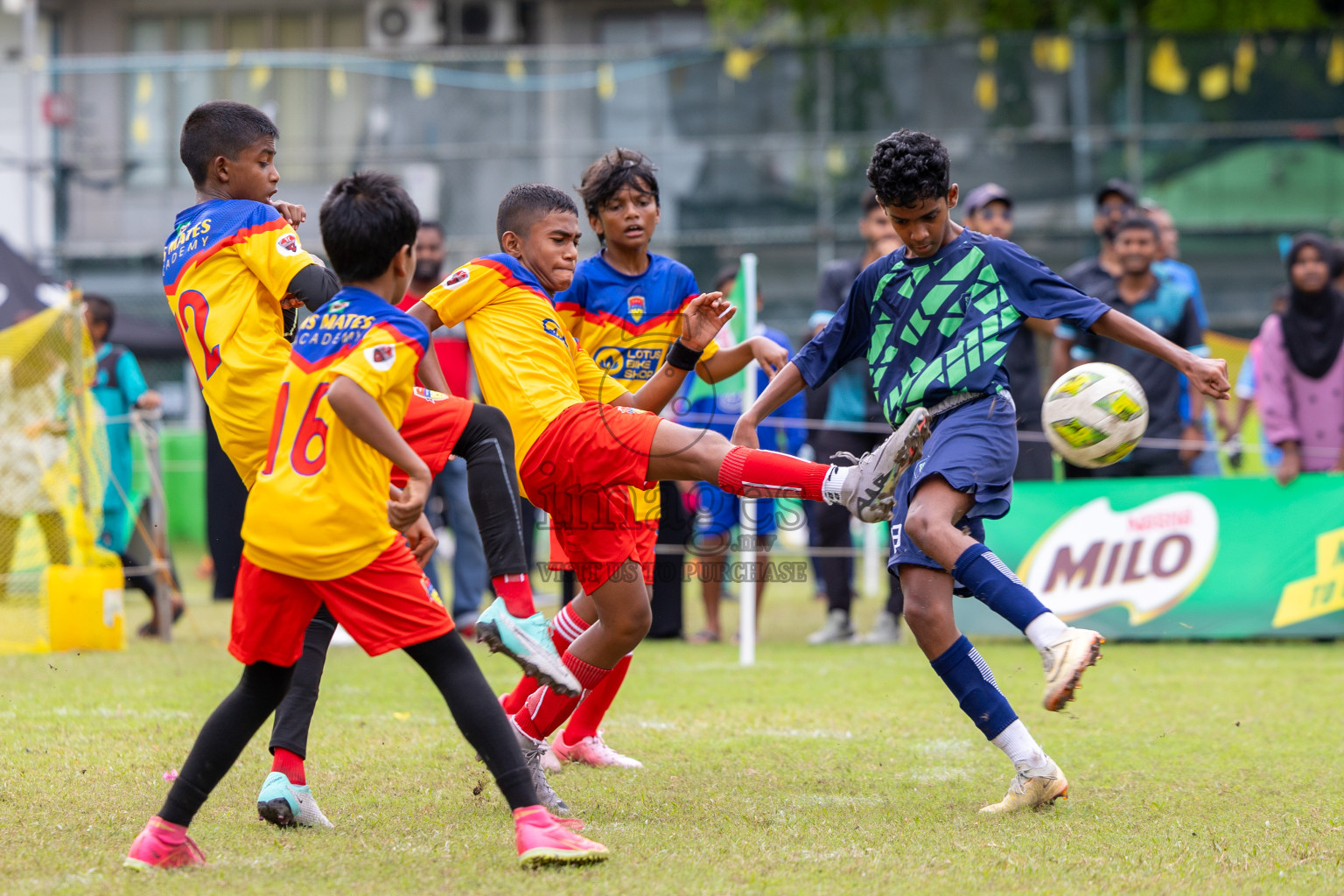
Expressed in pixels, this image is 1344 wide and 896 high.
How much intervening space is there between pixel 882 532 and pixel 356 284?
32.6 feet

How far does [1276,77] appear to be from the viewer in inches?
623

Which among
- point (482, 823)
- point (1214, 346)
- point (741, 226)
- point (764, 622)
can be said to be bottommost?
point (764, 622)

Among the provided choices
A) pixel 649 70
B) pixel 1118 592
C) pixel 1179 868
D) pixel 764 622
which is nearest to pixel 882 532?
pixel 764 622

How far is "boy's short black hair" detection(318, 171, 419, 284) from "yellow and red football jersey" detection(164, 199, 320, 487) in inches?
20.6

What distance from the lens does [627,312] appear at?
4953 millimetres

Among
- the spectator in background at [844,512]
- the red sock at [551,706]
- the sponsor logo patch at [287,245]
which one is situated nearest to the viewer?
the sponsor logo patch at [287,245]

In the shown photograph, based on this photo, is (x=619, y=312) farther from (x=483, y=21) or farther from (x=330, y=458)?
(x=483, y=21)

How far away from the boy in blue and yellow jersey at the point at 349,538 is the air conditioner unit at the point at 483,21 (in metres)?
21.3

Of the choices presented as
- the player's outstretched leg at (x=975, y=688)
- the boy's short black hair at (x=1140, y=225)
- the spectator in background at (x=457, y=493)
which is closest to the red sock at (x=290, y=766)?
the player's outstretched leg at (x=975, y=688)

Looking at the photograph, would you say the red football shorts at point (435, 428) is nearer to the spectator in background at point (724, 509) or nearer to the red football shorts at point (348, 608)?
the red football shorts at point (348, 608)

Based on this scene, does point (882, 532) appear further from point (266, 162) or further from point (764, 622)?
point (266, 162)

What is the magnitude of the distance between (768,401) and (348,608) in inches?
68.6

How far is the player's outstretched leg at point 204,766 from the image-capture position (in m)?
3.34

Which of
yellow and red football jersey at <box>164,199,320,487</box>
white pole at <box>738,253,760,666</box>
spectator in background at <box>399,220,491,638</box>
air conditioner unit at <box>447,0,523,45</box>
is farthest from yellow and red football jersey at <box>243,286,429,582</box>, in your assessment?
air conditioner unit at <box>447,0,523,45</box>
